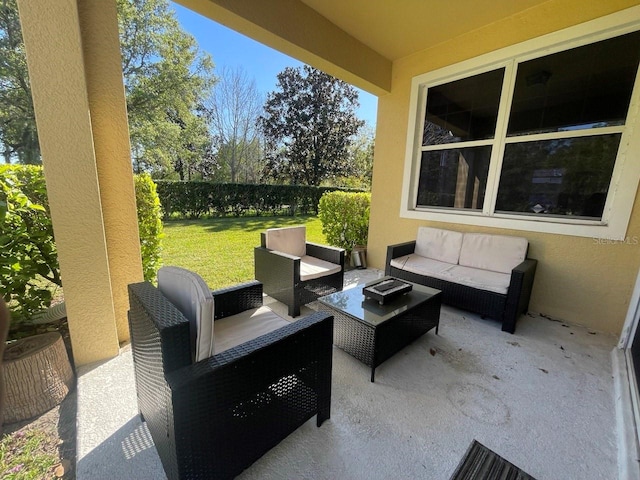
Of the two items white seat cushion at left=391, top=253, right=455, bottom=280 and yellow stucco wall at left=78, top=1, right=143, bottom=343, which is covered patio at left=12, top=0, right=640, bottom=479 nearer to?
yellow stucco wall at left=78, top=1, right=143, bottom=343

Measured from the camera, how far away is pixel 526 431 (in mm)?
1675

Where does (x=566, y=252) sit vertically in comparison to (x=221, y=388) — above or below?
above

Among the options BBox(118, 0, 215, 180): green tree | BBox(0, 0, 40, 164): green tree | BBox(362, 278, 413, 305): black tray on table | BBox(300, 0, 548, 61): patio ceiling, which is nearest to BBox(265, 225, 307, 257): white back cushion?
BBox(362, 278, 413, 305): black tray on table

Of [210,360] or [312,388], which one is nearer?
[210,360]

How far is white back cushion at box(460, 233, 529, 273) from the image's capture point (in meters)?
3.16

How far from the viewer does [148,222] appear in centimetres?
281

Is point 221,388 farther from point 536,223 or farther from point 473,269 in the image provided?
point 536,223

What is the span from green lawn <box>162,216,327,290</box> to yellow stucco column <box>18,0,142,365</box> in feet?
4.85

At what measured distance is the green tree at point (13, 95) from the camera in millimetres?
7816

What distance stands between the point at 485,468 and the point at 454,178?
346cm

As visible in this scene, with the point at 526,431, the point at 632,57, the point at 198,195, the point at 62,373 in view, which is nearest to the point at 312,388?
the point at 526,431

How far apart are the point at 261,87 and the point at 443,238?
13.3 metres

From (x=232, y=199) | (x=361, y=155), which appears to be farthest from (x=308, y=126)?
(x=232, y=199)

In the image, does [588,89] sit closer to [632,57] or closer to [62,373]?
[632,57]
